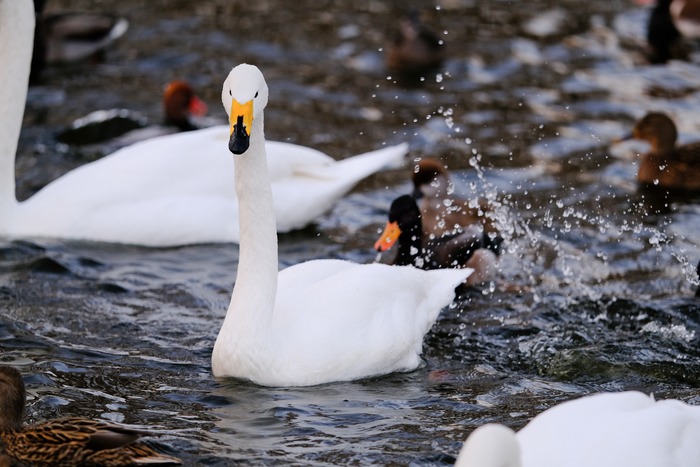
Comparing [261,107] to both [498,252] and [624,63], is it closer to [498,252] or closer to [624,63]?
[498,252]

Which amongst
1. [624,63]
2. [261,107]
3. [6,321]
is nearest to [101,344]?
[6,321]

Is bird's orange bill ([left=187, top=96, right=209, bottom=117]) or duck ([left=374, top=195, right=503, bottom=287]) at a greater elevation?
bird's orange bill ([left=187, top=96, right=209, bottom=117])

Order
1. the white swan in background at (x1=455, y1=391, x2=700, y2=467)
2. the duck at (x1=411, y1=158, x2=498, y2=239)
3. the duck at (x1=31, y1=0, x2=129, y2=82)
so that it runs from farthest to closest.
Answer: the duck at (x1=31, y1=0, x2=129, y2=82)
the duck at (x1=411, y1=158, x2=498, y2=239)
the white swan in background at (x1=455, y1=391, x2=700, y2=467)

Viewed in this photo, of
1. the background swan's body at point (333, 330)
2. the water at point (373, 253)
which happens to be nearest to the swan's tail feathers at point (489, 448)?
the water at point (373, 253)

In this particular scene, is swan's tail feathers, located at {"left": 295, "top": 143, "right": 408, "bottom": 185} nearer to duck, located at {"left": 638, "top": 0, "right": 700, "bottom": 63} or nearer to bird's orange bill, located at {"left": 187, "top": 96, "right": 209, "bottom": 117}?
bird's orange bill, located at {"left": 187, "top": 96, "right": 209, "bottom": 117}

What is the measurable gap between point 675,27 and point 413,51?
151 inches

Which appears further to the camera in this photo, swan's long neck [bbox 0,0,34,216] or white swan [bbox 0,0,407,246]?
white swan [bbox 0,0,407,246]

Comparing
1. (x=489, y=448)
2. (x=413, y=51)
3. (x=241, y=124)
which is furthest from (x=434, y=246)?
(x=413, y=51)

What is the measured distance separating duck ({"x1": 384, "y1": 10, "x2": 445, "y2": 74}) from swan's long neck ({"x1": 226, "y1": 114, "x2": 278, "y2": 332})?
25.1ft

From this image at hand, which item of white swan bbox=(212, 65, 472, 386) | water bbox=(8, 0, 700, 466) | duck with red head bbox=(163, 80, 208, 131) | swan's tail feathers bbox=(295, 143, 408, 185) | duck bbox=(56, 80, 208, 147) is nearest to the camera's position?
water bbox=(8, 0, 700, 466)

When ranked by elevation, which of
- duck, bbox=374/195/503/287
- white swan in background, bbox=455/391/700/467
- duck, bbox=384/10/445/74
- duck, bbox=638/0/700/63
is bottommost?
white swan in background, bbox=455/391/700/467

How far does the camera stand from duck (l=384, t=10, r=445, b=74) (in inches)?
500

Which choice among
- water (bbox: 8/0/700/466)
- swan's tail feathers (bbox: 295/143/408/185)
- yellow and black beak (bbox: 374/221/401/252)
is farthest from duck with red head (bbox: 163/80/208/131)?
yellow and black beak (bbox: 374/221/401/252)

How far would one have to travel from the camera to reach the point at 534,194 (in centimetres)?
901
